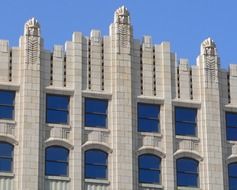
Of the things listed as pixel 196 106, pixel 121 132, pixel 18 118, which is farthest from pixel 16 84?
pixel 196 106

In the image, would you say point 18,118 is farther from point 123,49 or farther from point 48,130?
point 123,49

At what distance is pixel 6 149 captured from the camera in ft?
206

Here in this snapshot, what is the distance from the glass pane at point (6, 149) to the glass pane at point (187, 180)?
9576 millimetres

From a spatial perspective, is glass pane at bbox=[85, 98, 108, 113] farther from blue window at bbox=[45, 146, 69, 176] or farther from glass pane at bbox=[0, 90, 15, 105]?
glass pane at bbox=[0, 90, 15, 105]

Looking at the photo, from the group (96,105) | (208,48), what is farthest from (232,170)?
(96,105)

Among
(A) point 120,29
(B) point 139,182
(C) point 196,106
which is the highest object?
(A) point 120,29

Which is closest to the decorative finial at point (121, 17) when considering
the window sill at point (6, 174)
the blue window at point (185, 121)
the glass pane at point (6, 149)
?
the blue window at point (185, 121)

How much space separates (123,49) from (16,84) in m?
6.71

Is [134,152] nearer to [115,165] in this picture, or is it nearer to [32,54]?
[115,165]

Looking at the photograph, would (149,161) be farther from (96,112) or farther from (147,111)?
(96,112)

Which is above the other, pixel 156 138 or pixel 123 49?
pixel 123 49

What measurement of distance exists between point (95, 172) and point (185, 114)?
262 inches

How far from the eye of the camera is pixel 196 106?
66.6m

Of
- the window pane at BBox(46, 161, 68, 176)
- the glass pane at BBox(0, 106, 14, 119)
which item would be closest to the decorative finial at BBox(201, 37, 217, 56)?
the window pane at BBox(46, 161, 68, 176)
